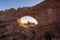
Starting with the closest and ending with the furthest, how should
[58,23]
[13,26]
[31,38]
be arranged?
[58,23]
[31,38]
[13,26]

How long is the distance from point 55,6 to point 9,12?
389 inches

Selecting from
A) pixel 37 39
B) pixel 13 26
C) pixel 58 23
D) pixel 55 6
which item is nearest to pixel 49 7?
pixel 55 6

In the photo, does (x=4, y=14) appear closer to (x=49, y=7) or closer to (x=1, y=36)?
(x=1, y=36)

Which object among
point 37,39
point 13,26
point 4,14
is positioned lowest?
point 37,39

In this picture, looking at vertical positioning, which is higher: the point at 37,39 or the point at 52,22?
the point at 52,22

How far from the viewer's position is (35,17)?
111 ft

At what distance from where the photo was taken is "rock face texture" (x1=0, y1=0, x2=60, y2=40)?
29.6 m

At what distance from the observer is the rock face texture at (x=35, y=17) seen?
2962cm

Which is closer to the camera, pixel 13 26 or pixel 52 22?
pixel 52 22

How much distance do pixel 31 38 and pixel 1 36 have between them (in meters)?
5.59

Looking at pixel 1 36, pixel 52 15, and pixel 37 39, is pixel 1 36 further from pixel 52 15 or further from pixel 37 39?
pixel 52 15

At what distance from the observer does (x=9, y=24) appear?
3516cm

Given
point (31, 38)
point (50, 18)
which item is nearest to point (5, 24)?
point (31, 38)

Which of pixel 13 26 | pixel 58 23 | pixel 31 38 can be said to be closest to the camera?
pixel 58 23
